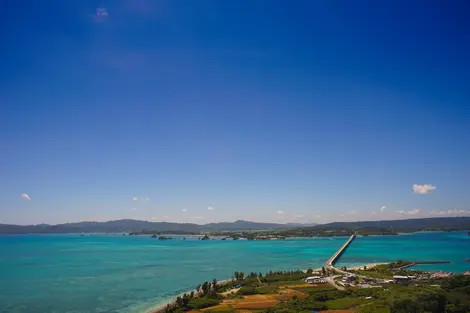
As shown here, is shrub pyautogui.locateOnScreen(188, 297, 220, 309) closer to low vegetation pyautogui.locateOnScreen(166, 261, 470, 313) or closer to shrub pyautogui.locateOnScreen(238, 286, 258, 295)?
low vegetation pyautogui.locateOnScreen(166, 261, 470, 313)

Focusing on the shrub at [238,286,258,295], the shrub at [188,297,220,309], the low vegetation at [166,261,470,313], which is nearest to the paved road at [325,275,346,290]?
the low vegetation at [166,261,470,313]

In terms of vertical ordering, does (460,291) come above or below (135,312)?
above

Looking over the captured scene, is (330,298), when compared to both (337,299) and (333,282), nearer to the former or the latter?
(337,299)

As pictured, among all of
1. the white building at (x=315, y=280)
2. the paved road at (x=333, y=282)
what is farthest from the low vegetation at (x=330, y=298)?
the white building at (x=315, y=280)

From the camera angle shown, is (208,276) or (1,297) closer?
(1,297)

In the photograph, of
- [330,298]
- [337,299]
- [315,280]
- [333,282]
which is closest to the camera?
[337,299]

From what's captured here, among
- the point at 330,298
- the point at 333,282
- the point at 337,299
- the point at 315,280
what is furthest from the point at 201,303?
the point at 333,282

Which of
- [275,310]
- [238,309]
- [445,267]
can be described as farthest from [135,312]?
[445,267]

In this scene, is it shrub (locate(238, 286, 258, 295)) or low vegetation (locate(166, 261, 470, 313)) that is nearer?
low vegetation (locate(166, 261, 470, 313))

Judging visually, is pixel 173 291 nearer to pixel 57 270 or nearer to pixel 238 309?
pixel 238 309

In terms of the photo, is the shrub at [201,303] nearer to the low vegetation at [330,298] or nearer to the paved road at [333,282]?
the low vegetation at [330,298]

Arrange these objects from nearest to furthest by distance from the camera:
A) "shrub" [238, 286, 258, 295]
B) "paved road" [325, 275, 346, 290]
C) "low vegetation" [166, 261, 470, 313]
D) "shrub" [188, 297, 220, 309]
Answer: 1. "low vegetation" [166, 261, 470, 313]
2. "shrub" [188, 297, 220, 309]
3. "shrub" [238, 286, 258, 295]
4. "paved road" [325, 275, 346, 290]
